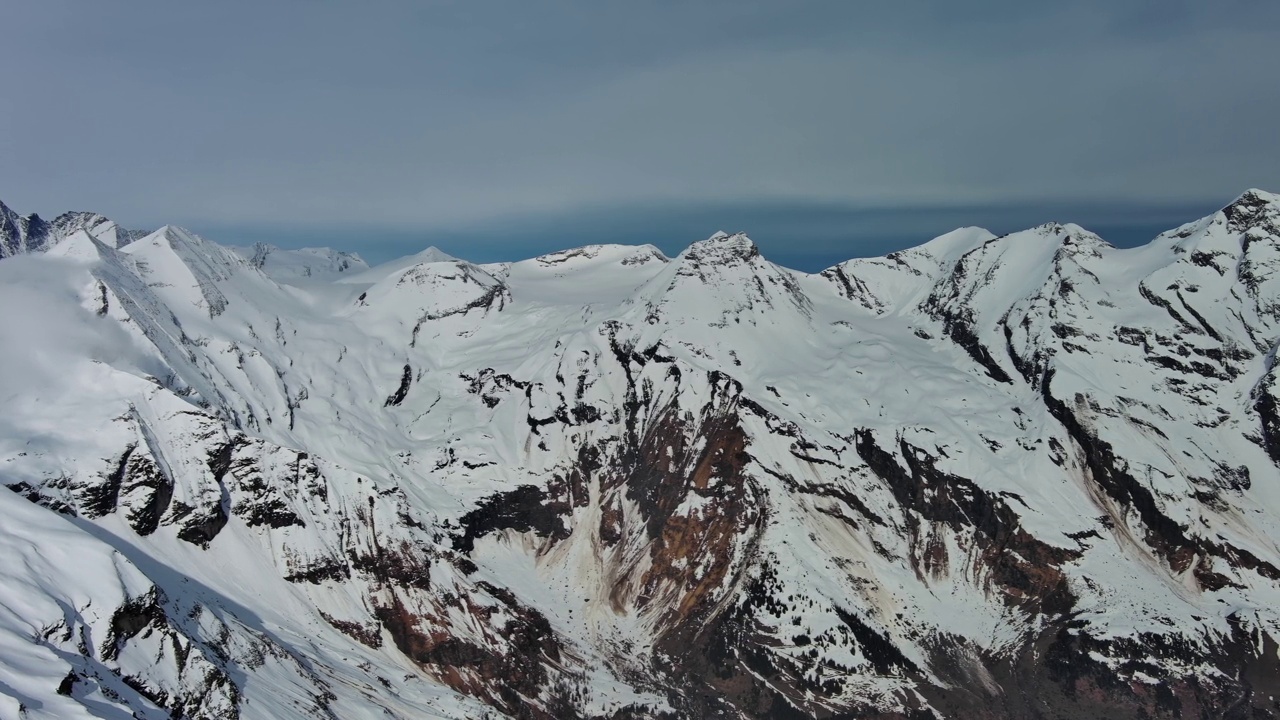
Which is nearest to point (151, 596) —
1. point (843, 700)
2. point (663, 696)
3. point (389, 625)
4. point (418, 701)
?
point (418, 701)

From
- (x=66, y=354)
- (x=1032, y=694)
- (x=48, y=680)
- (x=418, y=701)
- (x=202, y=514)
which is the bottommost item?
(x=1032, y=694)

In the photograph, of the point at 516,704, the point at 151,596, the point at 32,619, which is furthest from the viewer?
the point at 516,704

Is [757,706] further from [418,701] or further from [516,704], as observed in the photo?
[418,701]

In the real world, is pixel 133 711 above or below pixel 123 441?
below

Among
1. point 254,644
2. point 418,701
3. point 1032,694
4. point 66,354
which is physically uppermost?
point 66,354

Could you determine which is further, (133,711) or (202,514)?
(202,514)

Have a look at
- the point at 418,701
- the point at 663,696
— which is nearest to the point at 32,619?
the point at 418,701

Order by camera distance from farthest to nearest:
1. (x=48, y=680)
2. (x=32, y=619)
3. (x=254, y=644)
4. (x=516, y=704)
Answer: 1. (x=516, y=704)
2. (x=254, y=644)
3. (x=32, y=619)
4. (x=48, y=680)

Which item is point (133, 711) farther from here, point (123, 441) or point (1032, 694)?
point (1032, 694)

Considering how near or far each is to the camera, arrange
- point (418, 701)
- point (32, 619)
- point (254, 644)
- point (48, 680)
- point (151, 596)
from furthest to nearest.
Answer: point (418, 701)
point (254, 644)
point (151, 596)
point (32, 619)
point (48, 680)
